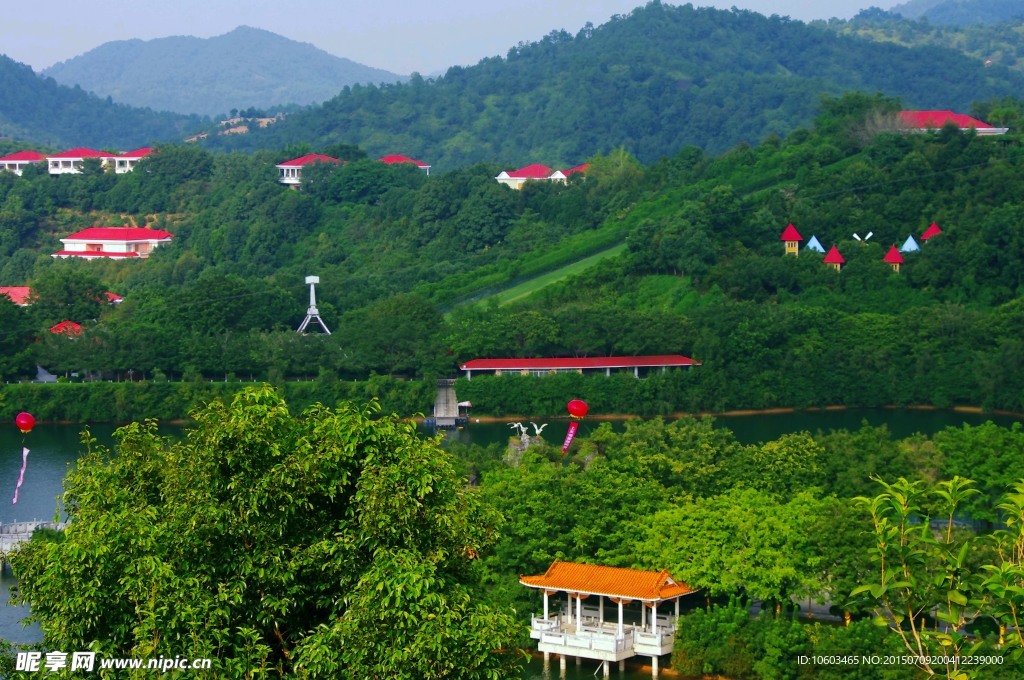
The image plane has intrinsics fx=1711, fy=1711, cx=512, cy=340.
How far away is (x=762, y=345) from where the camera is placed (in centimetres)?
3603

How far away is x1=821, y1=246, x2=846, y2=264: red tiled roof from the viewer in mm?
40906

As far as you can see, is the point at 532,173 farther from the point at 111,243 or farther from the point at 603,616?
the point at 603,616

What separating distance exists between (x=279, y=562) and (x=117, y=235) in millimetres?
46322

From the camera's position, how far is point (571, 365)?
1442 inches

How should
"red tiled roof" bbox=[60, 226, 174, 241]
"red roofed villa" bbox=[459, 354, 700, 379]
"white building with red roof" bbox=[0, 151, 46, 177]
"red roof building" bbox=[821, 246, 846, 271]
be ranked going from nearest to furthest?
"red roofed villa" bbox=[459, 354, 700, 379], "red roof building" bbox=[821, 246, 846, 271], "red tiled roof" bbox=[60, 226, 174, 241], "white building with red roof" bbox=[0, 151, 46, 177]

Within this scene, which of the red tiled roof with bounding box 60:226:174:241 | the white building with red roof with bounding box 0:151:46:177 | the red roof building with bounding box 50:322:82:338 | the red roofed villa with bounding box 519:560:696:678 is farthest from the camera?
the white building with red roof with bounding box 0:151:46:177

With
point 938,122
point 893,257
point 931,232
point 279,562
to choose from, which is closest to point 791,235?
point 893,257

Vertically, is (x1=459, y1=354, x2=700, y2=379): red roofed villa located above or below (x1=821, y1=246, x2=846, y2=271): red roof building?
below

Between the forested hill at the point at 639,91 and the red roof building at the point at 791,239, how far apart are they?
116ft

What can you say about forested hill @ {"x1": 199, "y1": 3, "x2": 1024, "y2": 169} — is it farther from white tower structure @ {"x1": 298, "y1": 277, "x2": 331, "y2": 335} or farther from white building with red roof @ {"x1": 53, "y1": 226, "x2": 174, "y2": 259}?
white tower structure @ {"x1": 298, "y1": 277, "x2": 331, "y2": 335}

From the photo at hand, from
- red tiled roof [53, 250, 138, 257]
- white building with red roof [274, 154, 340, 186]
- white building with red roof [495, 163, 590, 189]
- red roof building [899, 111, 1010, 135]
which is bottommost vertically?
red tiled roof [53, 250, 138, 257]

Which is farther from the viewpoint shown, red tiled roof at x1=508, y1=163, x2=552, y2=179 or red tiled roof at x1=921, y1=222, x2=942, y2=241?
red tiled roof at x1=508, y1=163, x2=552, y2=179

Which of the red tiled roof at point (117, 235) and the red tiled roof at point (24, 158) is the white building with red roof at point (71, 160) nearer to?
the red tiled roof at point (24, 158)

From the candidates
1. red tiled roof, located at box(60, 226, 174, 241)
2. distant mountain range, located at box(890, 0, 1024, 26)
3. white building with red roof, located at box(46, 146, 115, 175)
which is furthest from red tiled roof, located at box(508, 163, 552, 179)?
distant mountain range, located at box(890, 0, 1024, 26)
